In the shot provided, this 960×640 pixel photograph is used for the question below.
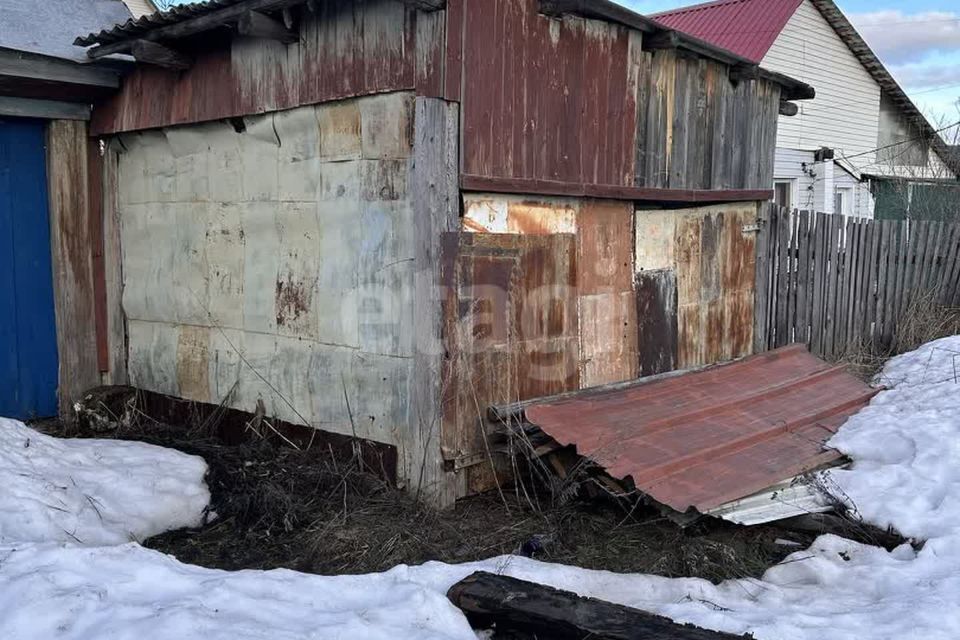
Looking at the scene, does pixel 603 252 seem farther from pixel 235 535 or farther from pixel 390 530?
pixel 235 535

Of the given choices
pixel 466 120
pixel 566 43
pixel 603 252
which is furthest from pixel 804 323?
pixel 466 120

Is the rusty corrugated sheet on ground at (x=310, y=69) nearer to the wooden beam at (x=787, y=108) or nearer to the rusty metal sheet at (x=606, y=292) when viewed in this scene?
the rusty metal sheet at (x=606, y=292)

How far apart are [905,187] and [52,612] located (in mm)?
21039

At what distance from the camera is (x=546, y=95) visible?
220 inches

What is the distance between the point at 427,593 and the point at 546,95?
347cm

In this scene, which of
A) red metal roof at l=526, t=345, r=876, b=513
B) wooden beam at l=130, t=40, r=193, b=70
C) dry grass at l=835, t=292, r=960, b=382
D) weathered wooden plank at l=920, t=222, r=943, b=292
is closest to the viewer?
red metal roof at l=526, t=345, r=876, b=513

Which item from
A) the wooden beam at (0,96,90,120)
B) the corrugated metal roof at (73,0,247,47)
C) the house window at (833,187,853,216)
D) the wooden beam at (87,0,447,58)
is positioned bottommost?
the house window at (833,187,853,216)

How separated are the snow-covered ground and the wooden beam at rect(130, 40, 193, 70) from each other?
2893mm

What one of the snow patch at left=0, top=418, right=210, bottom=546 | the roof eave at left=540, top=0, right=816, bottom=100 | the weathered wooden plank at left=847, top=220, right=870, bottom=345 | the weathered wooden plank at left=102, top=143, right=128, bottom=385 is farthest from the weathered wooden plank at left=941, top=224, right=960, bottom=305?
the weathered wooden plank at left=102, top=143, right=128, bottom=385

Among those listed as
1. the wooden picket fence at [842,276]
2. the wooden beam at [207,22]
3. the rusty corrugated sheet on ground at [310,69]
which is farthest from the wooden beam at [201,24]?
the wooden picket fence at [842,276]

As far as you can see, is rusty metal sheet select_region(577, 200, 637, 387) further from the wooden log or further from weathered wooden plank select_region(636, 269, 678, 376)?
the wooden log

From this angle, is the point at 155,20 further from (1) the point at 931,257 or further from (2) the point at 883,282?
(1) the point at 931,257

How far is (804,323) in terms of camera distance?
30.9ft

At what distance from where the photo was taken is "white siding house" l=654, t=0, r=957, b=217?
A: 55.8 ft
